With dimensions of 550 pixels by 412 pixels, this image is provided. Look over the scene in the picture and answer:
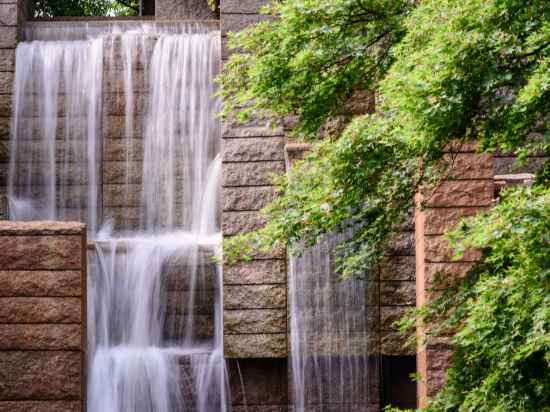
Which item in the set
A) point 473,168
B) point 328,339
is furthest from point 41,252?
point 473,168

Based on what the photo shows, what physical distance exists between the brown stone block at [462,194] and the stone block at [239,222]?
9.95 feet

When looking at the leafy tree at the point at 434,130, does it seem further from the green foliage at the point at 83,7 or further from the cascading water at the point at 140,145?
the green foliage at the point at 83,7

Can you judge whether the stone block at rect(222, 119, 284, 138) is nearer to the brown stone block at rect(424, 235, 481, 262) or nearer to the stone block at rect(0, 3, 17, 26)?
the brown stone block at rect(424, 235, 481, 262)

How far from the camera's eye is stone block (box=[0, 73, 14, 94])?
56.4 feet

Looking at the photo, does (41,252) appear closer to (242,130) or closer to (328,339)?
(328,339)

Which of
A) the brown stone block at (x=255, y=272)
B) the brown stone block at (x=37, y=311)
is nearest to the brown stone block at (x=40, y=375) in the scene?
the brown stone block at (x=37, y=311)

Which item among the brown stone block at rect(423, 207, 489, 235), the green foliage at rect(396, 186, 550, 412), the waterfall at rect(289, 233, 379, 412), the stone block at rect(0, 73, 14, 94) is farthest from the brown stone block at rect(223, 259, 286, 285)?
the green foliage at rect(396, 186, 550, 412)

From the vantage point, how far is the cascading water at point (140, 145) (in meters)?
15.2

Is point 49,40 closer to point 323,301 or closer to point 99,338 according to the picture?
point 99,338

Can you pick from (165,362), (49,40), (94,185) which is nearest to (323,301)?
(165,362)

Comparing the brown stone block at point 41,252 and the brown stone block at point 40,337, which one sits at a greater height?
the brown stone block at point 41,252

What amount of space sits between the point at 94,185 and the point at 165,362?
3.68 meters

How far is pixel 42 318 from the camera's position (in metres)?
12.7

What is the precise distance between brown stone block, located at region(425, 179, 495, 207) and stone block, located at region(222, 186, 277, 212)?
3.00 m
